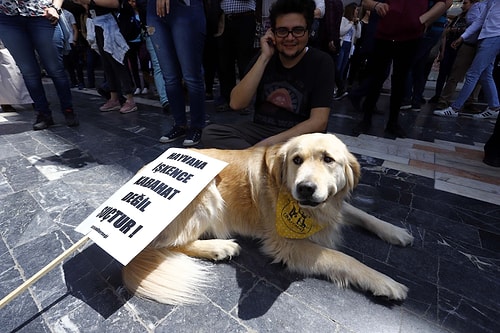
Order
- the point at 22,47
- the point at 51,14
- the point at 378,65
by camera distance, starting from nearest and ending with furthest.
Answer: the point at 51,14, the point at 22,47, the point at 378,65

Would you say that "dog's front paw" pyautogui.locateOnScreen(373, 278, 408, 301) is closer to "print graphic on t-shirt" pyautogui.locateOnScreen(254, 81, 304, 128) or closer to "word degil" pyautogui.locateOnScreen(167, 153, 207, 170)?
"word degil" pyautogui.locateOnScreen(167, 153, 207, 170)

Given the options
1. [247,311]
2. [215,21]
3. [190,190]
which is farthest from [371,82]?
[247,311]

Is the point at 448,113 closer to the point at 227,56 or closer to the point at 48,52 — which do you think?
the point at 227,56

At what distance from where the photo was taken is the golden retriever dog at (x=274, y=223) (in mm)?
1385

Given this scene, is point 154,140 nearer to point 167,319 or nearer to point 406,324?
point 167,319

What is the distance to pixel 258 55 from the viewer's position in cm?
243

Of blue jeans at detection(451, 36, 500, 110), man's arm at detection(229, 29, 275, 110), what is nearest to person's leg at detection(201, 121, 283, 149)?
man's arm at detection(229, 29, 275, 110)

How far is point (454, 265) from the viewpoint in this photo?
1.57 m

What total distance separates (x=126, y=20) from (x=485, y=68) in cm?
644

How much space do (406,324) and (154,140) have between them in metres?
3.32

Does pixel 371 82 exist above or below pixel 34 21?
below

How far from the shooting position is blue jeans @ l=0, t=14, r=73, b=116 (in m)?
Result: 3.13

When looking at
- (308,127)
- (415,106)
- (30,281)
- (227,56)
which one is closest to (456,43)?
(415,106)

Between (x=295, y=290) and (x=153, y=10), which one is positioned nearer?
(x=295, y=290)
